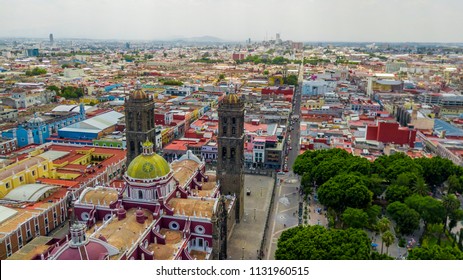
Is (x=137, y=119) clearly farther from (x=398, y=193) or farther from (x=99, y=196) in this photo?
(x=398, y=193)

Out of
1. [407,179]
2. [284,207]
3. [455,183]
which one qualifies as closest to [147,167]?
[284,207]

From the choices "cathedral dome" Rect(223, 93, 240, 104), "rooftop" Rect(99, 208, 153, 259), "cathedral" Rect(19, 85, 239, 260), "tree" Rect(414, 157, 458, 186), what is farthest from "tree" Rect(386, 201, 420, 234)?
"rooftop" Rect(99, 208, 153, 259)

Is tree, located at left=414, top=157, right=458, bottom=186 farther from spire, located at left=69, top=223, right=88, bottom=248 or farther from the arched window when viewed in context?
spire, located at left=69, top=223, right=88, bottom=248

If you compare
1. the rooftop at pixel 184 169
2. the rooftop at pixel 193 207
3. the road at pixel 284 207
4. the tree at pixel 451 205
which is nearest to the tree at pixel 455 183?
the tree at pixel 451 205

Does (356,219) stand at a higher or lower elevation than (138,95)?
lower

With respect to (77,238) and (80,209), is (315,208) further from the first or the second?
(77,238)

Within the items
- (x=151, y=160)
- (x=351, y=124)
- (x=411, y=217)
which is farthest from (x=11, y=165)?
(x=351, y=124)
